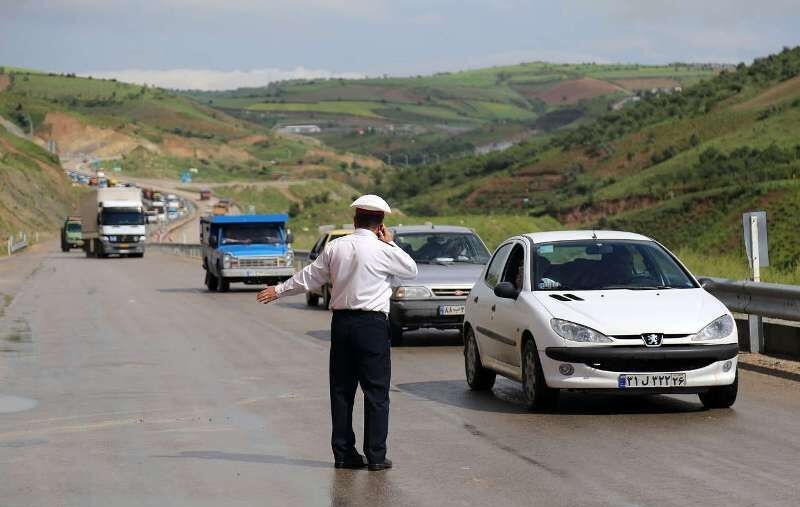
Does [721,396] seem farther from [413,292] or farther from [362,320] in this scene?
[413,292]

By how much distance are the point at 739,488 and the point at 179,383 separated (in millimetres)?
7994

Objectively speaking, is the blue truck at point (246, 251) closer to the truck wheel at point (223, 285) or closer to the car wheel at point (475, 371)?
the truck wheel at point (223, 285)

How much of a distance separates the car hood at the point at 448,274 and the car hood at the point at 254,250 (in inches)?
636

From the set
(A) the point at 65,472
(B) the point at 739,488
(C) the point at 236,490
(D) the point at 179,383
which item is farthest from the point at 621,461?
(D) the point at 179,383

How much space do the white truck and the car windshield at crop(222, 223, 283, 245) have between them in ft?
113

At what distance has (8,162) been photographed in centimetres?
13075

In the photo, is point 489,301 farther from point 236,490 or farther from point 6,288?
point 6,288

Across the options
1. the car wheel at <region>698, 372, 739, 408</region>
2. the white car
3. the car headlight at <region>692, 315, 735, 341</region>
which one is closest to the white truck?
A: the white car

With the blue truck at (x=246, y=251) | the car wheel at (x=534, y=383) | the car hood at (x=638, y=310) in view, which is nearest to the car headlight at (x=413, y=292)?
the car hood at (x=638, y=310)

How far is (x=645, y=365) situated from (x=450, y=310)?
8.28 metres

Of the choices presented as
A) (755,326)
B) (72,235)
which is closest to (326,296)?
(755,326)

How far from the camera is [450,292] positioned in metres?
20.5

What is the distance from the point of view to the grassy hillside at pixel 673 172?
64312 mm

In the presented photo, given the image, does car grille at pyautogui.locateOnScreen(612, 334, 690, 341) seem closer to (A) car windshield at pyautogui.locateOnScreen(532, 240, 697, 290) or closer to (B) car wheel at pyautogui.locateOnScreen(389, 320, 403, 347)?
(A) car windshield at pyautogui.locateOnScreen(532, 240, 697, 290)
